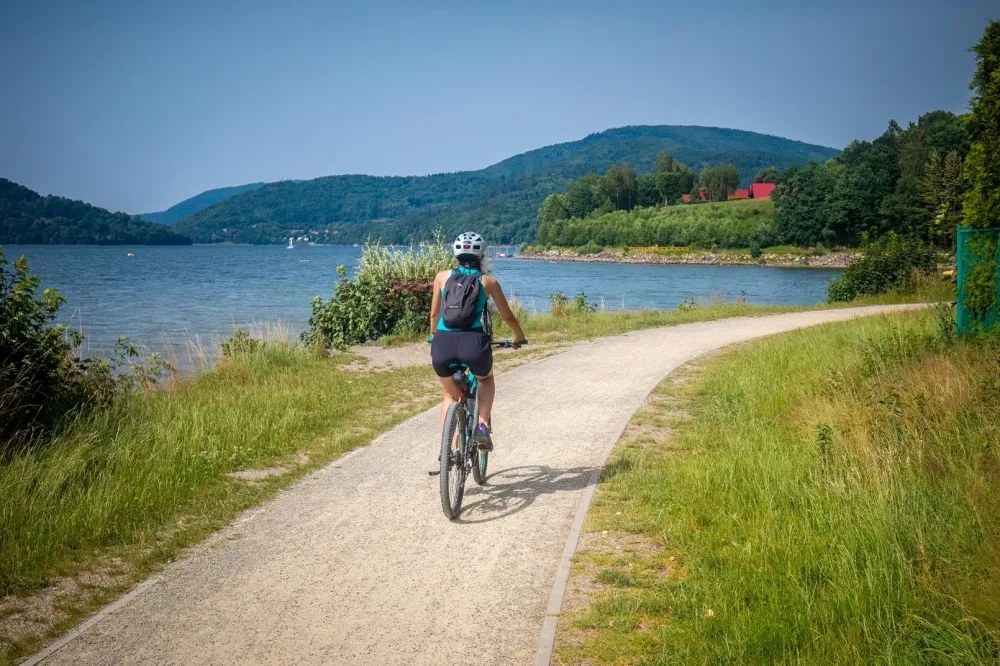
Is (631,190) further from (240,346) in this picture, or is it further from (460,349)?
(460,349)

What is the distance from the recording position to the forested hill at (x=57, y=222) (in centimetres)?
12094

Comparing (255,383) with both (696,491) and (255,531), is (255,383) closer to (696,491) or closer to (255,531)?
(255,531)

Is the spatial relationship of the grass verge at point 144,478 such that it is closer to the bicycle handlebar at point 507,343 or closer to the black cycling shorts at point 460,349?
the black cycling shorts at point 460,349

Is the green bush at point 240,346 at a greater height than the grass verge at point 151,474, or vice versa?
the green bush at point 240,346

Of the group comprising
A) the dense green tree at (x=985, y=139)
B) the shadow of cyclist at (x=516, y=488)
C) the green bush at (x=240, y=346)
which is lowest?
the shadow of cyclist at (x=516, y=488)

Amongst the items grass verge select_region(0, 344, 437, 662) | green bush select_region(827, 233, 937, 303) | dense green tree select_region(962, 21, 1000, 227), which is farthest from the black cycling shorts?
green bush select_region(827, 233, 937, 303)

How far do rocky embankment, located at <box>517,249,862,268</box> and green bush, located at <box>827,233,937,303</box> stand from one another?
57085 mm

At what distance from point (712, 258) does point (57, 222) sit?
4175 inches

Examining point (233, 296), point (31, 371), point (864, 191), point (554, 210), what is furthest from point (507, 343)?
point (554, 210)

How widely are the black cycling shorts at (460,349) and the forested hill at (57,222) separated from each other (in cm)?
12780

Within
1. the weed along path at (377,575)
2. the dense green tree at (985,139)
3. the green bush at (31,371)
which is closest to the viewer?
the weed along path at (377,575)

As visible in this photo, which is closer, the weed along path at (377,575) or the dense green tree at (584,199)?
the weed along path at (377,575)

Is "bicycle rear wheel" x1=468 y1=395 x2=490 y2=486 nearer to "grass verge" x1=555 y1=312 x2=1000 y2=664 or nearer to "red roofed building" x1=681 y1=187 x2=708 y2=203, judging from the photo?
"grass verge" x1=555 y1=312 x2=1000 y2=664

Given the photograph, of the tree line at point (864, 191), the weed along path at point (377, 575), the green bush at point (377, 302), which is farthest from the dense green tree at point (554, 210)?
the weed along path at point (377, 575)
